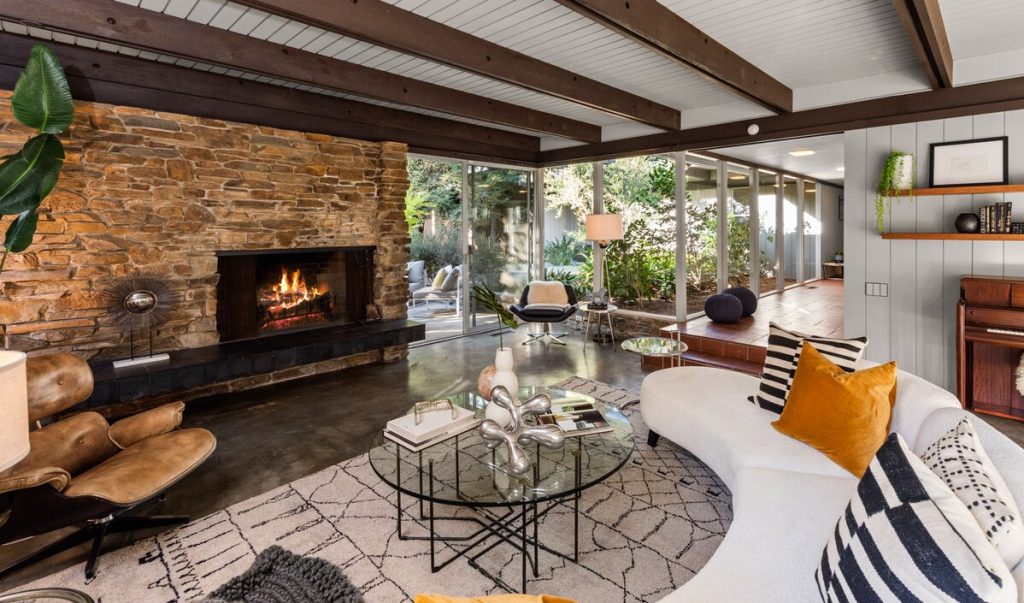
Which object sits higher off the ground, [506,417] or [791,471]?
[506,417]

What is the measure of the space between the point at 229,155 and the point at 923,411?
5.09 metres

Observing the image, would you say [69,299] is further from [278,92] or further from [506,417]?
[506,417]

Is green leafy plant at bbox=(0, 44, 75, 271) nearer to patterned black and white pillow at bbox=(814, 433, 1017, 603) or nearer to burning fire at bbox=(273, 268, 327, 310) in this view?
burning fire at bbox=(273, 268, 327, 310)

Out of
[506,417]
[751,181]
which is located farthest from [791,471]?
[751,181]

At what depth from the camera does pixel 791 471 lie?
225 centimetres

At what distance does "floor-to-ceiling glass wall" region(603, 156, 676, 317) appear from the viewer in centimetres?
665

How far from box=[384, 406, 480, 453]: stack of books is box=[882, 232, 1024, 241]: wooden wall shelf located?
12.9ft

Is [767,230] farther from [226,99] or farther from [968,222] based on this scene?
[226,99]

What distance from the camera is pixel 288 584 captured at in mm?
1992

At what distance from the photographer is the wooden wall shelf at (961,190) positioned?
150 inches

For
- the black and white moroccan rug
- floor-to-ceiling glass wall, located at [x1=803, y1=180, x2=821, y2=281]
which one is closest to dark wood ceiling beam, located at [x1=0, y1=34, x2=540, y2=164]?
the black and white moroccan rug

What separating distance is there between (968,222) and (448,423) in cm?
419

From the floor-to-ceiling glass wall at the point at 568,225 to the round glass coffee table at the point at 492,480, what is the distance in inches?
201

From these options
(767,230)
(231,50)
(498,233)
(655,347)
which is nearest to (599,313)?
(498,233)
